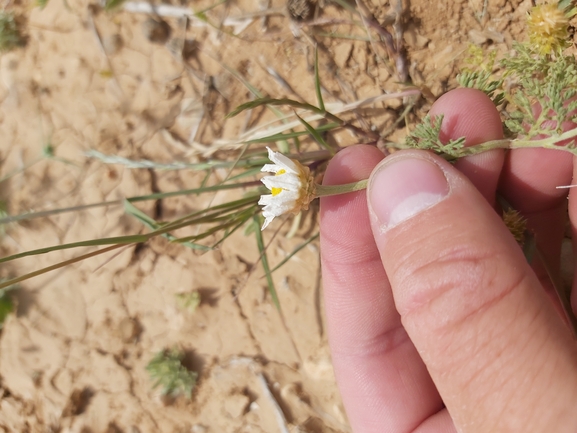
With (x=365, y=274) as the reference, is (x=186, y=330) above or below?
below

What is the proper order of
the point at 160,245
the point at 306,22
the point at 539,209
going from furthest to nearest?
the point at 160,245
the point at 306,22
the point at 539,209

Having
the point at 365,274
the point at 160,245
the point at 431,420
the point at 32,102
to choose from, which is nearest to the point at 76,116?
the point at 32,102

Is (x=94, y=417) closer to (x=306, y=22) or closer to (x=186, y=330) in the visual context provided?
(x=186, y=330)

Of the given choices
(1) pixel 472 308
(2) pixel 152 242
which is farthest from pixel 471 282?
(2) pixel 152 242

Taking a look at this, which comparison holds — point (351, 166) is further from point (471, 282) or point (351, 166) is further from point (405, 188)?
point (471, 282)

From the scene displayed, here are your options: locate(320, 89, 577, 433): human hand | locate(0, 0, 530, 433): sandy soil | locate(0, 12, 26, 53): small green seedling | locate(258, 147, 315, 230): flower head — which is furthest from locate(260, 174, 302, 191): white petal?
locate(0, 12, 26, 53): small green seedling

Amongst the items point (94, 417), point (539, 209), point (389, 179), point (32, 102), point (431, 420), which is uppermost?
point (32, 102)
